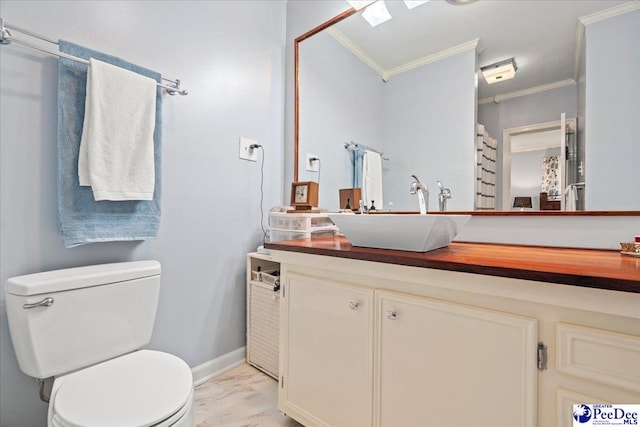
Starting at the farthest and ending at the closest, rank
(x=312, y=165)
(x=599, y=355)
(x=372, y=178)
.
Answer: (x=312, y=165) → (x=372, y=178) → (x=599, y=355)

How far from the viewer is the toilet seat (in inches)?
30.1

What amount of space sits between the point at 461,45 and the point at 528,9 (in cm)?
26

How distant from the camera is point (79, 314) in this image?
1.01m

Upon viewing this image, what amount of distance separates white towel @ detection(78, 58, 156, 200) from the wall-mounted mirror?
93cm

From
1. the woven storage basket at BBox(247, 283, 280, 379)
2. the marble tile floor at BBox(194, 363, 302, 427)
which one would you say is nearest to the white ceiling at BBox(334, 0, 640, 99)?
the woven storage basket at BBox(247, 283, 280, 379)

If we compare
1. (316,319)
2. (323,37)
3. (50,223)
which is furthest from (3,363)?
(323,37)

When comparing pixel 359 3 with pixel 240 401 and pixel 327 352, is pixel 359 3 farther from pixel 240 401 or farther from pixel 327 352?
pixel 240 401

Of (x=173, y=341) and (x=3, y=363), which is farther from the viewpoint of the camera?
(x=173, y=341)

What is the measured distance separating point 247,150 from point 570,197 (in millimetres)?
1576

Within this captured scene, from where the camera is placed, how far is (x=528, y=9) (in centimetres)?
117

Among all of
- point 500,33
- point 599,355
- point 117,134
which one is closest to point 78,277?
point 117,134

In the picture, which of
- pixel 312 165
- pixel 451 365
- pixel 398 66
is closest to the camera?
pixel 451 365

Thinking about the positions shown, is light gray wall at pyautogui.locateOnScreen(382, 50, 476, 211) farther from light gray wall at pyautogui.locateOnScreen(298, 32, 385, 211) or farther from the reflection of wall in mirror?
light gray wall at pyautogui.locateOnScreen(298, 32, 385, 211)

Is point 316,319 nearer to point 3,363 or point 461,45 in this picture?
point 3,363
